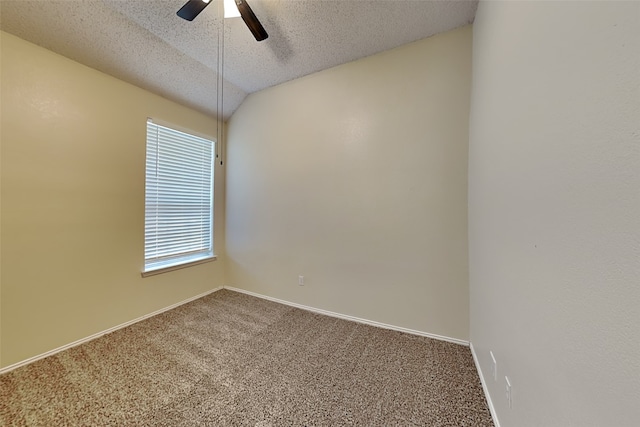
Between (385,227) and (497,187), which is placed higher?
(497,187)

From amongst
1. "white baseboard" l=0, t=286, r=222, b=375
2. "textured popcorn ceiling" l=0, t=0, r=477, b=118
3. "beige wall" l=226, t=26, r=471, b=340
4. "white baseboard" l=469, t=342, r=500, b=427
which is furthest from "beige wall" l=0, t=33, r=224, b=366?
"white baseboard" l=469, t=342, r=500, b=427

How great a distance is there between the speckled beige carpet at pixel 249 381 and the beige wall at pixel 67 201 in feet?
1.02

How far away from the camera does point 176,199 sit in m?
2.90

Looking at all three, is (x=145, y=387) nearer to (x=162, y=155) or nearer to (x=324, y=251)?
(x=324, y=251)

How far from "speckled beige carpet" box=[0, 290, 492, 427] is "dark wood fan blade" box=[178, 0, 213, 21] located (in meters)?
2.64

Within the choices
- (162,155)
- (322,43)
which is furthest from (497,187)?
(162,155)

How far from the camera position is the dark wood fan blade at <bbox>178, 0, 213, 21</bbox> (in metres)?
1.52

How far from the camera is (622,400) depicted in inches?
18.4

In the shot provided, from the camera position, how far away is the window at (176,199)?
8.63 feet

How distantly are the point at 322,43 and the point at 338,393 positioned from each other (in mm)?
3017

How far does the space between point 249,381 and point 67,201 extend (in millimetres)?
2210

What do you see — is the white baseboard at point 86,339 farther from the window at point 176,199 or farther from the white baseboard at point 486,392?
the white baseboard at point 486,392

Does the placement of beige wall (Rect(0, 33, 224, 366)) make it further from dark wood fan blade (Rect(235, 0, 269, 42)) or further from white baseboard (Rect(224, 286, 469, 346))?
dark wood fan blade (Rect(235, 0, 269, 42))

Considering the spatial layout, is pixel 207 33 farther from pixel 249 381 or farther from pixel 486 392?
pixel 486 392
